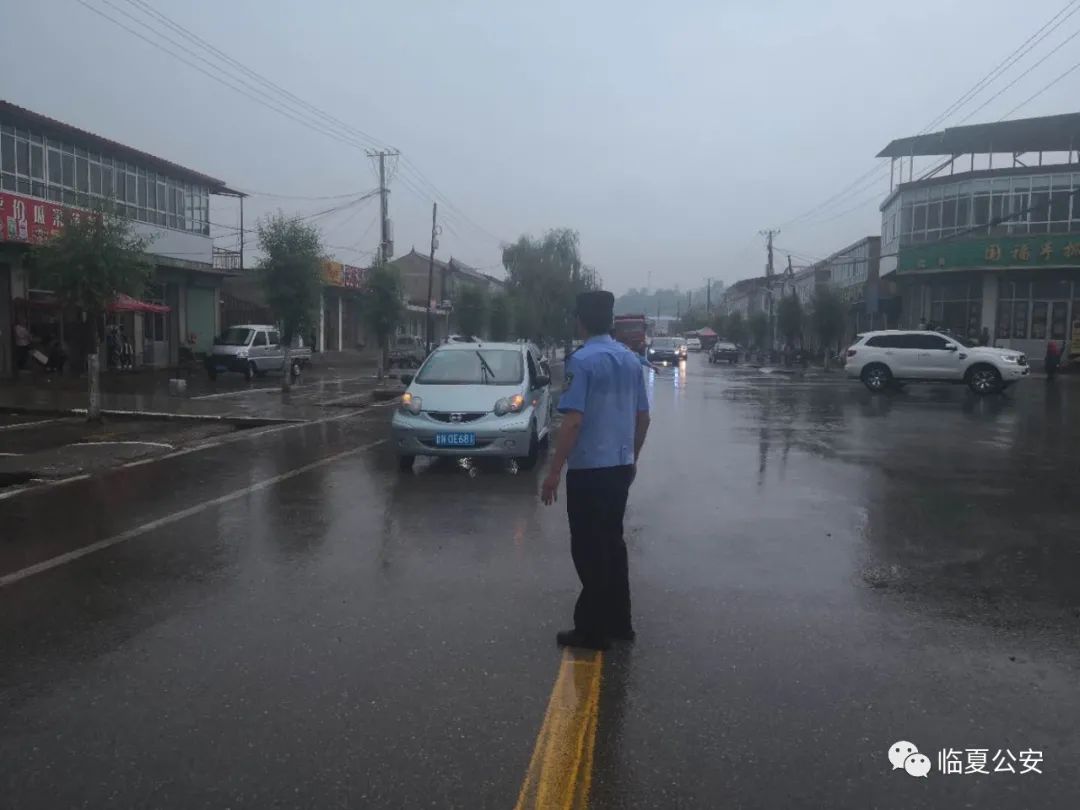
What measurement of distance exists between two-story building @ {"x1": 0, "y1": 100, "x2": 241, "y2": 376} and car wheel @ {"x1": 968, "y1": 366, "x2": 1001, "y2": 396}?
21.6 m

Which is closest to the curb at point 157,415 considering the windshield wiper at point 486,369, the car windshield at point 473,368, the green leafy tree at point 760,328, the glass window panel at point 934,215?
the car windshield at point 473,368

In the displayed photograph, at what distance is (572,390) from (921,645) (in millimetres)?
2386

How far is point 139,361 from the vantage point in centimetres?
3356

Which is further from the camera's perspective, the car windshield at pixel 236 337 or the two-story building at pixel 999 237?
the two-story building at pixel 999 237

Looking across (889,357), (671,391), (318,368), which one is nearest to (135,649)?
(671,391)

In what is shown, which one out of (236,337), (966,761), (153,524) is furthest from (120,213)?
(966,761)

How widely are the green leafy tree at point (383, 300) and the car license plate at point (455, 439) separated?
22.8 meters

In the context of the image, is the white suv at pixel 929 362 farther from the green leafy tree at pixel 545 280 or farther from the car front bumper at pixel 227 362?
the green leafy tree at pixel 545 280

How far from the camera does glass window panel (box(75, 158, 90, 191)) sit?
30281 millimetres

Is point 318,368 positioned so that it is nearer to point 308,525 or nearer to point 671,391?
point 671,391

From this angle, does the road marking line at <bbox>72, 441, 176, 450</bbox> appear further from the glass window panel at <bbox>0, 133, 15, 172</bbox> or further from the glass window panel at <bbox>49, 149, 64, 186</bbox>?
the glass window panel at <bbox>49, 149, 64, 186</bbox>

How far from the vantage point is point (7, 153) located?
26797 millimetres

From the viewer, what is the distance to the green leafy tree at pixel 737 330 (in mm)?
76812

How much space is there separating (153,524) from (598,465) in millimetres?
5013
